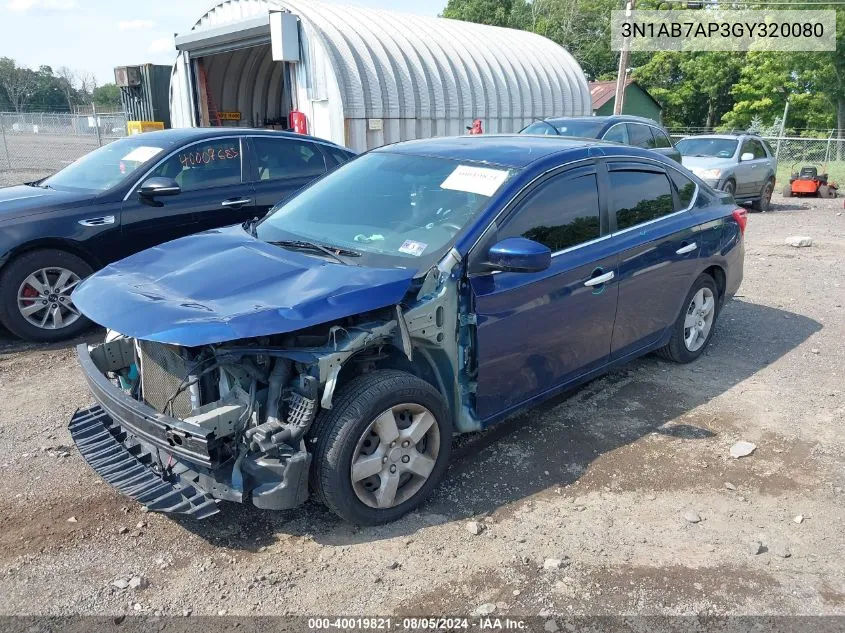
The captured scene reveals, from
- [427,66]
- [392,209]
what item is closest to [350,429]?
[392,209]

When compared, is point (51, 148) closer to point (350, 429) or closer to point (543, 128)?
point (543, 128)

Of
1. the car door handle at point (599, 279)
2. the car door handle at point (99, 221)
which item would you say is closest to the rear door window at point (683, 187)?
the car door handle at point (599, 279)

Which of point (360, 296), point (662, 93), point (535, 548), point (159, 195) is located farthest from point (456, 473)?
point (662, 93)

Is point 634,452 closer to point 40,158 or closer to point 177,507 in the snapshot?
point 177,507

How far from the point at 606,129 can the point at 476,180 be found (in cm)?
805

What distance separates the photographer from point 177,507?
288 cm

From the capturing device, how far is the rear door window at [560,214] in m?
3.78

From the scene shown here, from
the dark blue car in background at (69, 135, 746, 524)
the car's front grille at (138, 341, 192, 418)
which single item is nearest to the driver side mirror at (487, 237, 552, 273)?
the dark blue car in background at (69, 135, 746, 524)

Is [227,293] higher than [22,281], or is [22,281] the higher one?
[227,293]

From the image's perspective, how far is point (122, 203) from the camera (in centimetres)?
604

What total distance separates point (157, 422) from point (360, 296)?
103cm

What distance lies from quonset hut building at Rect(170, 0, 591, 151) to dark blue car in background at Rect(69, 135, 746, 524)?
9455mm

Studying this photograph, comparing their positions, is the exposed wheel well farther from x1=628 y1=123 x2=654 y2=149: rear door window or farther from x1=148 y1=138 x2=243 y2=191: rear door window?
x1=628 y1=123 x2=654 y2=149: rear door window

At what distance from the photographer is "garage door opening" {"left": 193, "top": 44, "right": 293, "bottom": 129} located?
16516 mm
